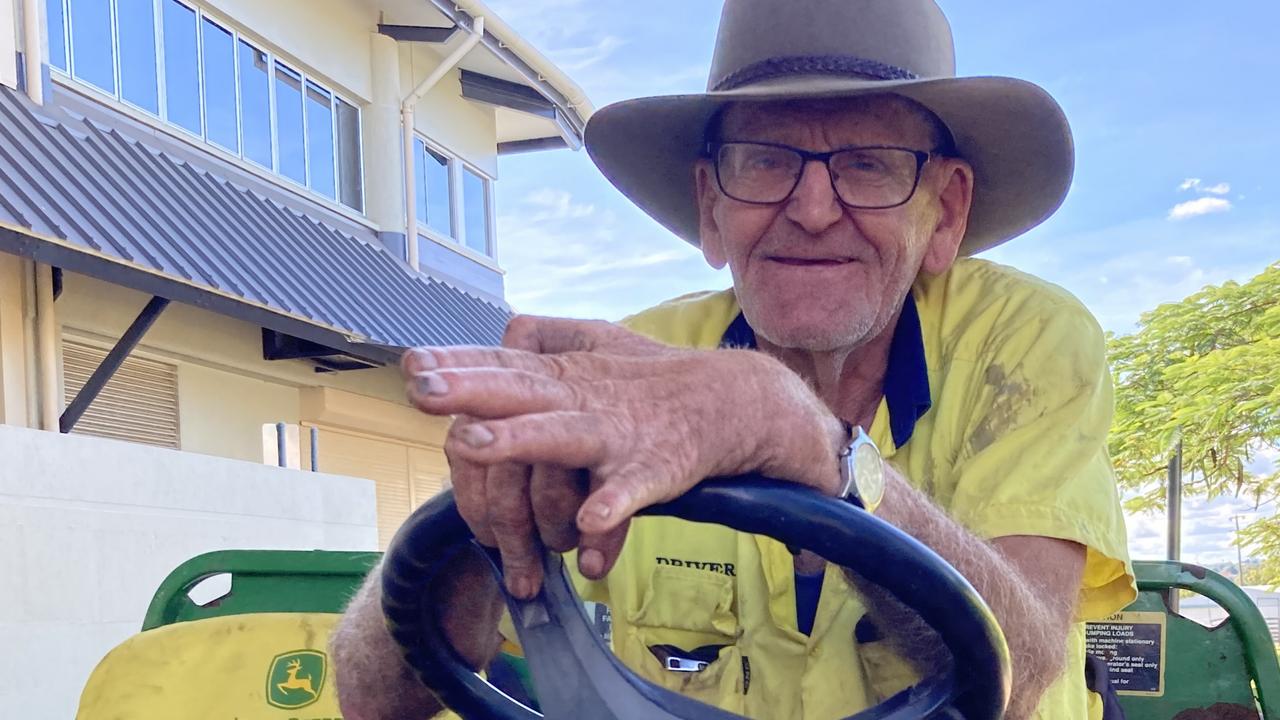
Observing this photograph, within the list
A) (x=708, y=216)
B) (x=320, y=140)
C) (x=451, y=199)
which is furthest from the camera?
(x=451, y=199)

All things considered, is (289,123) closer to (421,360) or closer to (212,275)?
(212,275)

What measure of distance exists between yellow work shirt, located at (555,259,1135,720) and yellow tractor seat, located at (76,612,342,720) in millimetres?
497

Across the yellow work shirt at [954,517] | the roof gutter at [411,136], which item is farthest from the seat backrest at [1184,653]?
the roof gutter at [411,136]

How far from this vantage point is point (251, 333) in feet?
25.9

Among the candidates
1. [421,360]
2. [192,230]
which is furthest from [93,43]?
[421,360]

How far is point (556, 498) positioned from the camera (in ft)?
3.23

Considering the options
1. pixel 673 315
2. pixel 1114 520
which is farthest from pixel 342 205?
pixel 1114 520

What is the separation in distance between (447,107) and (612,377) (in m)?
10.8

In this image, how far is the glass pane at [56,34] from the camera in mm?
6547

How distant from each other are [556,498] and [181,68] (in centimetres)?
758

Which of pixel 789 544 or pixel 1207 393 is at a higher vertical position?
pixel 1207 393

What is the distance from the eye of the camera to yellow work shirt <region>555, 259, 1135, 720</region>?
158 centimetres

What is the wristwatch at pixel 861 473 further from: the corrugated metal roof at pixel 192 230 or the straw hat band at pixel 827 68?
the corrugated metal roof at pixel 192 230

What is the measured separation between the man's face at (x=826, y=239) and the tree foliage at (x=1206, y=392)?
8.93 meters
